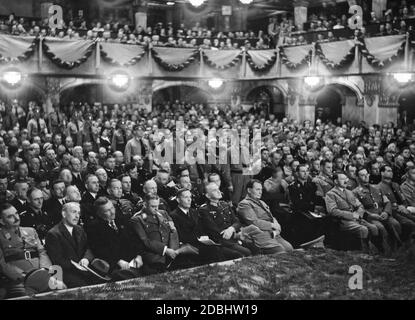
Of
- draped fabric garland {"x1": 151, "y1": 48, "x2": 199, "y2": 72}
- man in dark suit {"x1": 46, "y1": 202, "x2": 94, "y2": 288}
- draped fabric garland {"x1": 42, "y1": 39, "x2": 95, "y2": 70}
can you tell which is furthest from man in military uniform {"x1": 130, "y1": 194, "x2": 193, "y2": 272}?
draped fabric garland {"x1": 151, "y1": 48, "x2": 199, "y2": 72}

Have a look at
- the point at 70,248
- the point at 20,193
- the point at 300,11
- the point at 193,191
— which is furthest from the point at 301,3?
the point at 70,248

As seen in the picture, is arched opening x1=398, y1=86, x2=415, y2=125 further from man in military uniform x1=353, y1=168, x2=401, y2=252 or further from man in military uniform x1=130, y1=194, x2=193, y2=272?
man in military uniform x1=130, y1=194, x2=193, y2=272

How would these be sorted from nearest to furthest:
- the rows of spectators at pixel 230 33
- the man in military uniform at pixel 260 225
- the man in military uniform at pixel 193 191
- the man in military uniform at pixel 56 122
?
1. the man in military uniform at pixel 260 225
2. the man in military uniform at pixel 193 191
3. the man in military uniform at pixel 56 122
4. the rows of spectators at pixel 230 33

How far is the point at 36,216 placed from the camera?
716 centimetres

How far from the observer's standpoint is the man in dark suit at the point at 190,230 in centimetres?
764

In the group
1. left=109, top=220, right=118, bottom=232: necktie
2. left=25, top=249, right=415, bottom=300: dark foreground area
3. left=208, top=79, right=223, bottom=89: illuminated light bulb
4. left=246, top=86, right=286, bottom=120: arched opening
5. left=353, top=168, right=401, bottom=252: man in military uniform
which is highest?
left=208, top=79, right=223, bottom=89: illuminated light bulb

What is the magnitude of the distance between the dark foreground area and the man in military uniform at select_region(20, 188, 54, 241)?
113 cm

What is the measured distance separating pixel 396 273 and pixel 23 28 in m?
15.9

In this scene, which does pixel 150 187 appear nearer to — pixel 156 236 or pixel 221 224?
pixel 156 236

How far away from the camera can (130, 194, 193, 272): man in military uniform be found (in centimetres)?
706

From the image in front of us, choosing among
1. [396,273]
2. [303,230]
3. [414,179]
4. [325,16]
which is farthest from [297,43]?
[396,273]

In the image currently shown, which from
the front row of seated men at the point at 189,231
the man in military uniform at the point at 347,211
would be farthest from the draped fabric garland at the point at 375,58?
the man in military uniform at the point at 347,211

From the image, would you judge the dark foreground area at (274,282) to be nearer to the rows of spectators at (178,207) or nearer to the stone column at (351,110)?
the rows of spectators at (178,207)

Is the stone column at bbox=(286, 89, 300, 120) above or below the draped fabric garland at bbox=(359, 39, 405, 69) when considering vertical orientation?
below
